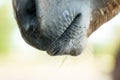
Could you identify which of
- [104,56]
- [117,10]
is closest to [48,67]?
[104,56]

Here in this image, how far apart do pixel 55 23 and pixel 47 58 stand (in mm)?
6917

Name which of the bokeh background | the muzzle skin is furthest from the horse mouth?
the bokeh background

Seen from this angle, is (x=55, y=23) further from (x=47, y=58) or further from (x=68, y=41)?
(x=47, y=58)

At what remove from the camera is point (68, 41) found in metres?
1.20

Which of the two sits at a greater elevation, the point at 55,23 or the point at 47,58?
the point at 55,23

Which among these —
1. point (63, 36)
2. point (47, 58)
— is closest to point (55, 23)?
point (63, 36)

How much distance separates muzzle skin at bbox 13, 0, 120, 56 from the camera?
110 centimetres

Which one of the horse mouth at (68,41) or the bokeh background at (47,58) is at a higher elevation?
the horse mouth at (68,41)

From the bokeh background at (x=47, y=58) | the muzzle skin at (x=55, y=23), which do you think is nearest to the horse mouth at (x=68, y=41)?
the muzzle skin at (x=55, y=23)

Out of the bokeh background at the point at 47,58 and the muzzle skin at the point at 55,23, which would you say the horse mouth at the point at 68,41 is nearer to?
the muzzle skin at the point at 55,23

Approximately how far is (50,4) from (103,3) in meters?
0.30

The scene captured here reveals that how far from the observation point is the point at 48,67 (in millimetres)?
8500

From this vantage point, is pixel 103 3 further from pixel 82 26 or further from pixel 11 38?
pixel 11 38

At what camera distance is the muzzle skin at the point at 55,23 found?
1.10 meters
